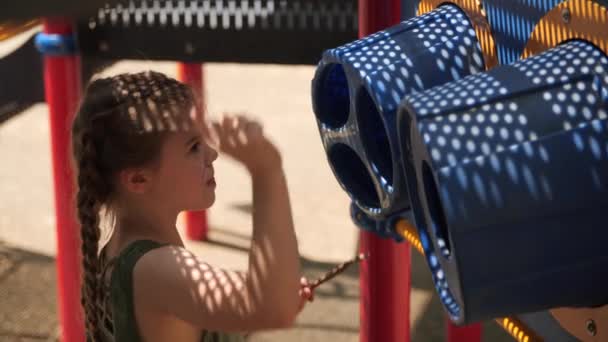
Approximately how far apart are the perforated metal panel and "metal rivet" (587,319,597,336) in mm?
1029

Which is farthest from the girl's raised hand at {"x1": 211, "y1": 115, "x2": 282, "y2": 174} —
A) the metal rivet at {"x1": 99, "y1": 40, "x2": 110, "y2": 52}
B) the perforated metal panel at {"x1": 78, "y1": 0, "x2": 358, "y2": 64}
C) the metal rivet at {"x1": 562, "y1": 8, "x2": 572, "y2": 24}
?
the metal rivet at {"x1": 99, "y1": 40, "x2": 110, "y2": 52}

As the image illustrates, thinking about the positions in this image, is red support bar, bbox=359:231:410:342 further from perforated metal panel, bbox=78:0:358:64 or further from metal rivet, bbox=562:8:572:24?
metal rivet, bbox=562:8:572:24

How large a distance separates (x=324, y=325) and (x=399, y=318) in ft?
3.04

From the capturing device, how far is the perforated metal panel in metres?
1.83

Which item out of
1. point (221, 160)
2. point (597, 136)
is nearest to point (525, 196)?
point (597, 136)

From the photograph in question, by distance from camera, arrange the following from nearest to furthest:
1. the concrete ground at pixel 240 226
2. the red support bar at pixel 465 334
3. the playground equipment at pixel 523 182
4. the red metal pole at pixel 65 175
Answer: the playground equipment at pixel 523 182 → the red support bar at pixel 465 334 → the red metal pole at pixel 65 175 → the concrete ground at pixel 240 226

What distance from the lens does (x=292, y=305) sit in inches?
34.6

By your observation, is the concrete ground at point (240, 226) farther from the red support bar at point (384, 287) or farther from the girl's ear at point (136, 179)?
the girl's ear at point (136, 179)

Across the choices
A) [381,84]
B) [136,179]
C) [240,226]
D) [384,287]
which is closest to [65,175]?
[384,287]

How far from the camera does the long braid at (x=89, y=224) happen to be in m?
1.00

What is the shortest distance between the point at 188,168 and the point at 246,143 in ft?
0.41

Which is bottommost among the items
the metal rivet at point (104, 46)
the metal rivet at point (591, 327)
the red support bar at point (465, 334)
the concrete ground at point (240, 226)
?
the concrete ground at point (240, 226)

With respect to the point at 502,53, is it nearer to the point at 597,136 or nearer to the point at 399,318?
the point at 597,136

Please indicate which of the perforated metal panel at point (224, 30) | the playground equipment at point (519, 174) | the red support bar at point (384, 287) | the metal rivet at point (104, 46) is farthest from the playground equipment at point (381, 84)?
the metal rivet at point (104, 46)
